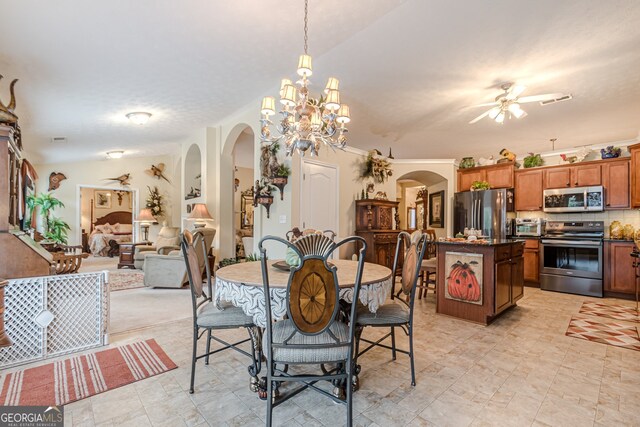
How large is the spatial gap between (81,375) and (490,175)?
264 inches

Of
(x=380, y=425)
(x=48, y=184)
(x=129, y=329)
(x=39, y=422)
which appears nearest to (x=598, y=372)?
(x=380, y=425)

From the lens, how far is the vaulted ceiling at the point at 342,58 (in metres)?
2.56

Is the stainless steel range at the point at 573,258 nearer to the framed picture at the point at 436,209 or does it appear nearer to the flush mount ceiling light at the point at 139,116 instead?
the framed picture at the point at 436,209

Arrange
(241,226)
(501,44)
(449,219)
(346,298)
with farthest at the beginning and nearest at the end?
(241,226)
(449,219)
(501,44)
(346,298)

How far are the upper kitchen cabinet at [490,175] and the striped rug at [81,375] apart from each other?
616cm

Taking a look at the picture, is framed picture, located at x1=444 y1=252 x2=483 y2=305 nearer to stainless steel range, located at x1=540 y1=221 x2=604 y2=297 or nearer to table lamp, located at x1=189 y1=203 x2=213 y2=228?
stainless steel range, located at x1=540 y1=221 x2=604 y2=297

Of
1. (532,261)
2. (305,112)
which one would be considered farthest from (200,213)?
(532,261)

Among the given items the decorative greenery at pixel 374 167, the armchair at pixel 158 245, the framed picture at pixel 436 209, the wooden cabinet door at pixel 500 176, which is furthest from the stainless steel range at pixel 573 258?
the armchair at pixel 158 245

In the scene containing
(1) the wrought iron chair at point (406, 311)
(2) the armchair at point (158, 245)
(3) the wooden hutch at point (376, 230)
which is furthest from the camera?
(2) the armchair at point (158, 245)

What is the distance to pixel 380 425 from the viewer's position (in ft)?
5.34

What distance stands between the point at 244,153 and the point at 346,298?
6.91 m

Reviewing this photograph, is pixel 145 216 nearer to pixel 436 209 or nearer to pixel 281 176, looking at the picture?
pixel 281 176

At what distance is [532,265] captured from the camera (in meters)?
5.36

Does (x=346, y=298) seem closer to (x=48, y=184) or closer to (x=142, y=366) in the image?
(x=142, y=366)
